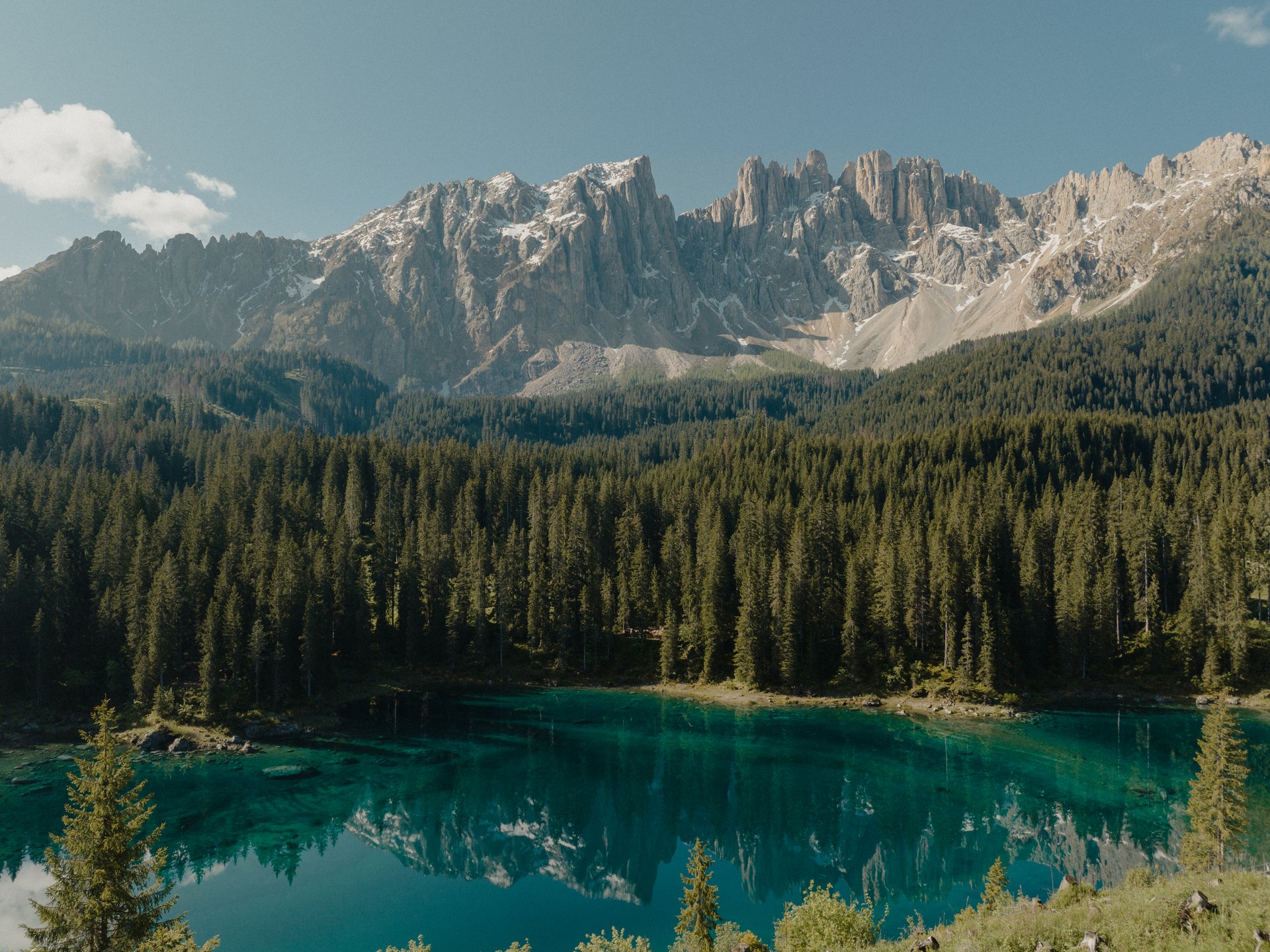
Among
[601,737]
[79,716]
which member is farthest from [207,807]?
[601,737]

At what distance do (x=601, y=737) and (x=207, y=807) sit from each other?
109 ft

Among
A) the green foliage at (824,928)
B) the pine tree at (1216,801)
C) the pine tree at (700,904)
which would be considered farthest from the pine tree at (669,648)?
the green foliage at (824,928)

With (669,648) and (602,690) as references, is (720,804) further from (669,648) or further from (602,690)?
(602,690)

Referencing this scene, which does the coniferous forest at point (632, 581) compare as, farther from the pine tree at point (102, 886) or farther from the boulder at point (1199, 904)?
the boulder at point (1199, 904)

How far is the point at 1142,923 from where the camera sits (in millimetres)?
18234

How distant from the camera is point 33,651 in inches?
2842

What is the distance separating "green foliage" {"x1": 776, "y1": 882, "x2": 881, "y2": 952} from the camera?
2588cm

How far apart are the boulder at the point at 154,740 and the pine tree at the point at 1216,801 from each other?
3021 inches

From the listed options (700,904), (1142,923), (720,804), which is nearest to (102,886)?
(700,904)

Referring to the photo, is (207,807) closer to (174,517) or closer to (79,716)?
(79,716)

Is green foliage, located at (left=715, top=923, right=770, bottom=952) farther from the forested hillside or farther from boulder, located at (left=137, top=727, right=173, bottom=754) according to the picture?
boulder, located at (left=137, top=727, right=173, bottom=754)

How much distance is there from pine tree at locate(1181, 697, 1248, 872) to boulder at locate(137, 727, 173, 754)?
76.7m

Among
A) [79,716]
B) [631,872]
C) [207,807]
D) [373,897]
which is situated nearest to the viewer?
[373,897]

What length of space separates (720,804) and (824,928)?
31.4 m
